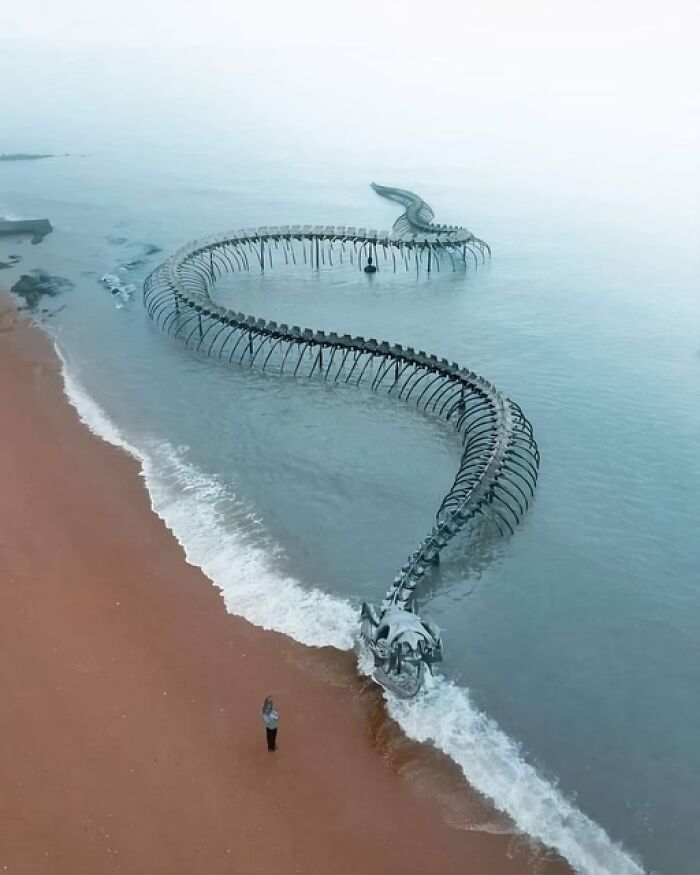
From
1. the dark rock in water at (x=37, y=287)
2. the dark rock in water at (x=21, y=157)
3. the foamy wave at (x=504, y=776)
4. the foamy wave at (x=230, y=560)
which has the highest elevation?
the dark rock in water at (x=21, y=157)

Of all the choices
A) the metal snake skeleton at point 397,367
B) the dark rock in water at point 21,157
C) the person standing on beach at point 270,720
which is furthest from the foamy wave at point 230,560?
the dark rock in water at point 21,157

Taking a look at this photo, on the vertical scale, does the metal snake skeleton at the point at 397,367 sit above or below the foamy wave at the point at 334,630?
above

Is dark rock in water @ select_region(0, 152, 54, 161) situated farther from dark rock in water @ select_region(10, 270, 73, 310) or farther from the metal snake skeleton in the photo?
dark rock in water @ select_region(10, 270, 73, 310)

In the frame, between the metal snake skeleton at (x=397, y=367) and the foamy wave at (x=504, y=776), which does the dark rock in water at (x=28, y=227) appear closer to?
the metal snake skeleton at (x=397, y=367)

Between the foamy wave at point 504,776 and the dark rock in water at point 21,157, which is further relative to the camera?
the dark rock in water at point 21,157

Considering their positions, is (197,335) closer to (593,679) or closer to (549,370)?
(549,370)

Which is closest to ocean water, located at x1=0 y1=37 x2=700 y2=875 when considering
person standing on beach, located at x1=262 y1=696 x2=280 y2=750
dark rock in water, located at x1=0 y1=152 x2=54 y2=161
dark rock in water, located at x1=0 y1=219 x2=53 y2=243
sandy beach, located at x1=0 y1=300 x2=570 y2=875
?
sandy beach, located at x1=0 y1=300 x2=570 y2=875

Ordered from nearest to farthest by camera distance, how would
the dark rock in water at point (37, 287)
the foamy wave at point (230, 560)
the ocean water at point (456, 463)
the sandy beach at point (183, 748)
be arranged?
the sandy beach at point (183, 748) < the ocean water at point (456, 463) < the foamy wave at point (230, 560) < the dark rock in water at point (37, 287)

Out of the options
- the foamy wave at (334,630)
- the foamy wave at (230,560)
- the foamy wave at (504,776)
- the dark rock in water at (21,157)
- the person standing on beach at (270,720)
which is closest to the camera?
the foamy wave at (504,776)
